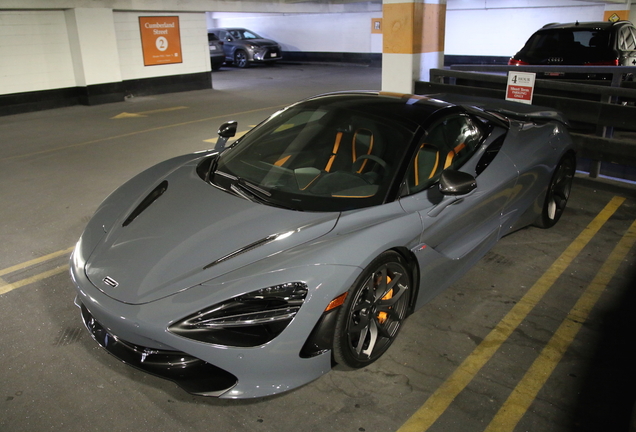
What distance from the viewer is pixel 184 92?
49.8 ft

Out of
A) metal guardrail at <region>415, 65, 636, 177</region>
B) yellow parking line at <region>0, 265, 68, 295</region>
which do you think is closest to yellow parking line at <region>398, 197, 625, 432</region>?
metal guardrail at <region>415, 65, 636, 177</region>

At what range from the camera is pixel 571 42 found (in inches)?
366

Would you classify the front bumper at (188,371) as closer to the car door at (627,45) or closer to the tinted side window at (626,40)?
the car door at (627,45)

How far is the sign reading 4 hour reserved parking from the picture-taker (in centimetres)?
670

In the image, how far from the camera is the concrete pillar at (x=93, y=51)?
41.2ft

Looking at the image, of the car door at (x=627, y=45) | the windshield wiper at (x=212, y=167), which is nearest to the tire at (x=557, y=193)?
the windshield wiper at (x=212, y=167)

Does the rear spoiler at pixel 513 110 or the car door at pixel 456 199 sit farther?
the rear spoiler at pixel 513 110

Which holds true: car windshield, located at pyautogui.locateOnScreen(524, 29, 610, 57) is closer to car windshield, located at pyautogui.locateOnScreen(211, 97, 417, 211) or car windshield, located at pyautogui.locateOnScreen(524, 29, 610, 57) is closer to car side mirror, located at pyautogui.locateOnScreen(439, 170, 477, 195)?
car windshield, located at pyautogui.locateOnScreen(211, 97, 417, 211)

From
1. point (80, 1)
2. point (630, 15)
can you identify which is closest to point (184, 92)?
point (80, 1)

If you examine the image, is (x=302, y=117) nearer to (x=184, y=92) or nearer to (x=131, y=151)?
(x=131, y=151)

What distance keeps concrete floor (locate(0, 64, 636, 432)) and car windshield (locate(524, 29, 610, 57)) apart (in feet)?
15.7

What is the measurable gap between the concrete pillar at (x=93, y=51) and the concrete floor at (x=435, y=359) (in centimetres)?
828

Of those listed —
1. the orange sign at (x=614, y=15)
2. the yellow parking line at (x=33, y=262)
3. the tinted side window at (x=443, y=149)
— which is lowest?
the yellow parking line at (x=33, y=262)

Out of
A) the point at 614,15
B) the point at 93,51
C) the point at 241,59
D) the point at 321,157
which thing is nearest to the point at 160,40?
the point at 93,51
